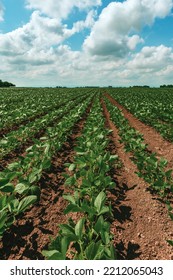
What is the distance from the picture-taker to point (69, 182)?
11.5ft

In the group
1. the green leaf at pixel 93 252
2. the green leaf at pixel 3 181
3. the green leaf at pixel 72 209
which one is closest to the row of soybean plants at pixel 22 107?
the green leaf at pixel 3 181

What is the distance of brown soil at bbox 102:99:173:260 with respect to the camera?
2.68 m

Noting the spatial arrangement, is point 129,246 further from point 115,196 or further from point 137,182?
point 137,182

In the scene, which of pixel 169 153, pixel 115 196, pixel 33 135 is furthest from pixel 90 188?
pixel 33 135

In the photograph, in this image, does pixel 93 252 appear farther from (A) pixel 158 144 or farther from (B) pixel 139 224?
(A) pixel 158 144

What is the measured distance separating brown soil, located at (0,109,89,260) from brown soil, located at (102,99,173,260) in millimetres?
765

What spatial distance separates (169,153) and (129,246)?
4374mm

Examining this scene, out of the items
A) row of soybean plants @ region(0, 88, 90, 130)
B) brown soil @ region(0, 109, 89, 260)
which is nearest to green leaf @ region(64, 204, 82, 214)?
brown soil @ region(0, 109, 89, 260)

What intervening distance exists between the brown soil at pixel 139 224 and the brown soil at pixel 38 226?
2.51 feet

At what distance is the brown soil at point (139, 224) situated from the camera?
268cm

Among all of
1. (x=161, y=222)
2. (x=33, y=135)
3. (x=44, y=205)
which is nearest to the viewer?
(x=161, y=222)

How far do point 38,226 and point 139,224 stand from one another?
57.8 inches

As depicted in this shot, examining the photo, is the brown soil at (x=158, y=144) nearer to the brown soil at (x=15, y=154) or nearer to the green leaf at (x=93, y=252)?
the brown soil at (x=15, y=154)
